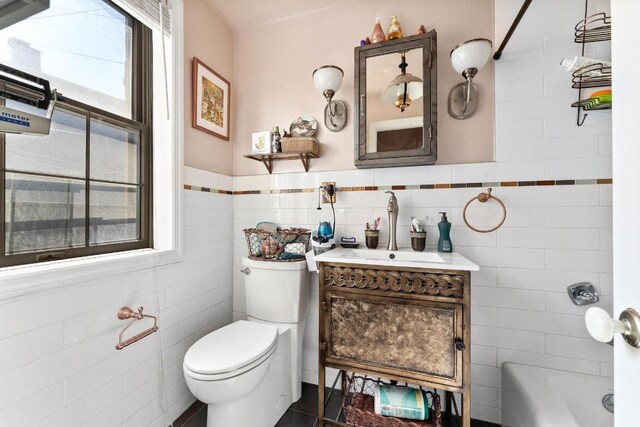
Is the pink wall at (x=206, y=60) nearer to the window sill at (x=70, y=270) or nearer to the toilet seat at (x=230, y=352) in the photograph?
the window sill at (x=70, y=270)

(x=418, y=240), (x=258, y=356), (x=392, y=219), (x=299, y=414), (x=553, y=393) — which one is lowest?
(x=299, y=414)

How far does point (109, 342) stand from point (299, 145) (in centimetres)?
140

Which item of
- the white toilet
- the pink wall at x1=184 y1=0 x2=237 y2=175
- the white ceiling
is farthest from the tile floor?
the white ceiling

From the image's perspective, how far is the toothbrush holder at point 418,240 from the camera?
59.7 inches

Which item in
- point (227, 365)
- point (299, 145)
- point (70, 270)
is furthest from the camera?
point (299, 145)

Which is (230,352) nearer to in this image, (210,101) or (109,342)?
(109,342)

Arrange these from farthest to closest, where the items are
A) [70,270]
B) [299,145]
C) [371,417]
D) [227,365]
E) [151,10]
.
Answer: [299,145]
[151,10]
[371,417]
[227,365]
[70,270]

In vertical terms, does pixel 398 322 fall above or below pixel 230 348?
above

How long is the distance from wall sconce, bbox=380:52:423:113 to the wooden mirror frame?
1.7 inches

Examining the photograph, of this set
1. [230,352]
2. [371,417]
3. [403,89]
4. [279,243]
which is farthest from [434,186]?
[230,352]

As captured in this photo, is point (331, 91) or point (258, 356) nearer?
point (258, 356)

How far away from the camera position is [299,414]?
157 cm

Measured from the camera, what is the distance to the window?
1.04m

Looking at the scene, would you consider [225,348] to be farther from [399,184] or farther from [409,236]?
[399,184]
